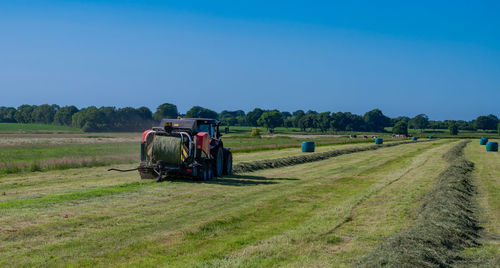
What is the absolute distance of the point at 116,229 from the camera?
924cm

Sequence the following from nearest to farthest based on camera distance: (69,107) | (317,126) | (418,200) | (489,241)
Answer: (489,241), (418,200), (69,107), (317,126)

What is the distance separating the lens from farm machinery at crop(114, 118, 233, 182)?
55.0ft

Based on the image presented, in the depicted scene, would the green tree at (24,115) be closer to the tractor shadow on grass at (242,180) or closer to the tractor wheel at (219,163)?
the tractor wheel at (219,163)

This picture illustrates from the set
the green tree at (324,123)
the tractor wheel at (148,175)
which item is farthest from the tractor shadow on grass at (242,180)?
the green tree at (324,123)

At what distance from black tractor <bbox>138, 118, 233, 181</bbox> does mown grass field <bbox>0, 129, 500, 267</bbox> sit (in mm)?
621

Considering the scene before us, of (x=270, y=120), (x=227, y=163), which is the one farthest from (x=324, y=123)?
(x=227, y=163)

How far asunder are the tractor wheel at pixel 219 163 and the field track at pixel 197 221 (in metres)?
1.61

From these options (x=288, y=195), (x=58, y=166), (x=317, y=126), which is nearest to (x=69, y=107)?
(x=317, y=126)

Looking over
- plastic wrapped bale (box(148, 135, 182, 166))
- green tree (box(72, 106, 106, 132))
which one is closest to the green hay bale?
plastic wrapped bale (box(148, 135, 182, 166))

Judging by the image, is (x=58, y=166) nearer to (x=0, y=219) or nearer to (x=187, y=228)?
(x=0, y=219)

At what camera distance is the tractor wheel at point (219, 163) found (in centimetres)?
1923

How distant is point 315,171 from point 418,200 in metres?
10.1

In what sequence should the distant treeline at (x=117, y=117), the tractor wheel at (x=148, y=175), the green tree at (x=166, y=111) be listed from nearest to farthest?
the tractor wheel at (x=148, y=175), the green tree at (x=166, y=111), the distant treeline at (x=117, y=117)

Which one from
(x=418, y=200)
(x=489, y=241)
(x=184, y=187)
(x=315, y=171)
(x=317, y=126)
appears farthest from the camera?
(x=317, y=126)
